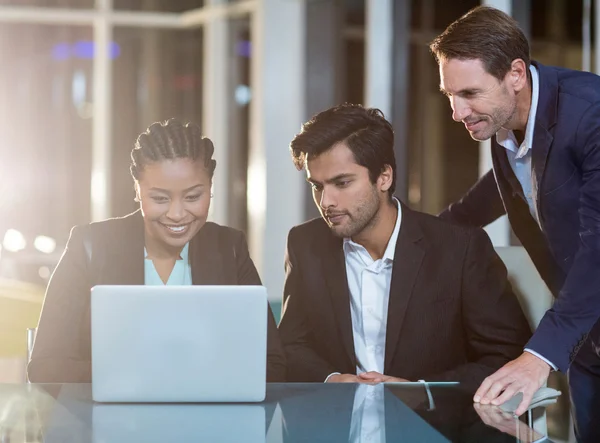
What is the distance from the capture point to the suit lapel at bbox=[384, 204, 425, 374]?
2.47 meters

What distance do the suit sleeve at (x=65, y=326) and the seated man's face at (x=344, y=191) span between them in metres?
0.74

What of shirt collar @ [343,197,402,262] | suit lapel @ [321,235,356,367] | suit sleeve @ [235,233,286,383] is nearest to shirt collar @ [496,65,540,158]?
shirt collar @ [343,197,402,262]

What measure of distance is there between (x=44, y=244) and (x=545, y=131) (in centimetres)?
458

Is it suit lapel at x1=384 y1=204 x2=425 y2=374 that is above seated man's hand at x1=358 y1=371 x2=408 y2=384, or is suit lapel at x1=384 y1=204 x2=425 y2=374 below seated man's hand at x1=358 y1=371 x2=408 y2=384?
above

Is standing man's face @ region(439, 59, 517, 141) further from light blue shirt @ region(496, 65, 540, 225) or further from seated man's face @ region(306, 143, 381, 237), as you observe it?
seated man's face @ region(306, 143, 381, 237)

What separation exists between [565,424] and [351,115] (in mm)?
1958

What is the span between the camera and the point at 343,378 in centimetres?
229

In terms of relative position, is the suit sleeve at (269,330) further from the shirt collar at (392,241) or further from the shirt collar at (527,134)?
the shirt collar at (527,134)

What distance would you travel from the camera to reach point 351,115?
2.63 metres

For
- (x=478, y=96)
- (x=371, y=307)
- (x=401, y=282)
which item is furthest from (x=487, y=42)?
(x=371, y=307)

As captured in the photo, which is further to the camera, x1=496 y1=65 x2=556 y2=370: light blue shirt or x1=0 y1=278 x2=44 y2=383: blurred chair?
x1=0 y1=278 x2=44 y2=383: blurred chair

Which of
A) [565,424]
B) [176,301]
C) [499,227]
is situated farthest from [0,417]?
[499,227]

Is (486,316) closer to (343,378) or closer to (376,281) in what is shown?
(376,281)

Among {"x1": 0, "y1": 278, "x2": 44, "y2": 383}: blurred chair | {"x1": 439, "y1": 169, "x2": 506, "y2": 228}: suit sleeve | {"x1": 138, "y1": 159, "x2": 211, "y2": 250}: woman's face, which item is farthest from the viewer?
{"x1": 0, "y1": 278, "x2": 44, "y2": 383}: blurred chair
